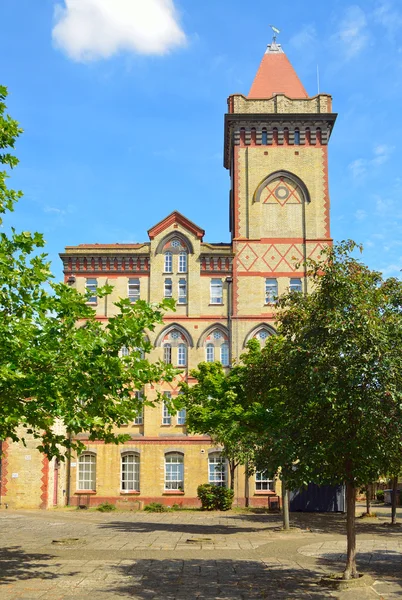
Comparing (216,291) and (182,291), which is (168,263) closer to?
(182,291)

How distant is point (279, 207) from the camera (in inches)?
1874

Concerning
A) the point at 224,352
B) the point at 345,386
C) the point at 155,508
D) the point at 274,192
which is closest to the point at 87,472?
the point at 155,508

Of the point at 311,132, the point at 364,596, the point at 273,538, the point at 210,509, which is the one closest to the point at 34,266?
the point at 364,596

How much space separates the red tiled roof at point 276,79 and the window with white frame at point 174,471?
26.6 metres

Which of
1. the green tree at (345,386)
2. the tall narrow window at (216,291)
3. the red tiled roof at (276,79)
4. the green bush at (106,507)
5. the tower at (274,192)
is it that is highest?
the red tiled roof at (276,79)

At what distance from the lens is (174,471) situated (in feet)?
145

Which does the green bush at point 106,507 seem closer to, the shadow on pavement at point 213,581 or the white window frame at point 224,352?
the white window frame at point 224,352

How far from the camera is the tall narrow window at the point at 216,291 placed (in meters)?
46.5

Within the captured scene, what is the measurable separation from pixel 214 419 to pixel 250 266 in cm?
1986

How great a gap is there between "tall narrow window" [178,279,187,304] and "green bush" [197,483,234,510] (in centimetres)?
1305

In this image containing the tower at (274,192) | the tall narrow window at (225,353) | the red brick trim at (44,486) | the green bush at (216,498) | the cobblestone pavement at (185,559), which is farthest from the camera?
the tower at (274,192)

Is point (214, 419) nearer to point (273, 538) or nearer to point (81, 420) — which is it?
point (273, 538)

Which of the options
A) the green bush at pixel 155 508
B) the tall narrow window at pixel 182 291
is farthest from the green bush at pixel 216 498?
the tall narrow window at pixel 182 291

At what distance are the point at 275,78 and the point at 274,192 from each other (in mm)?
10322
